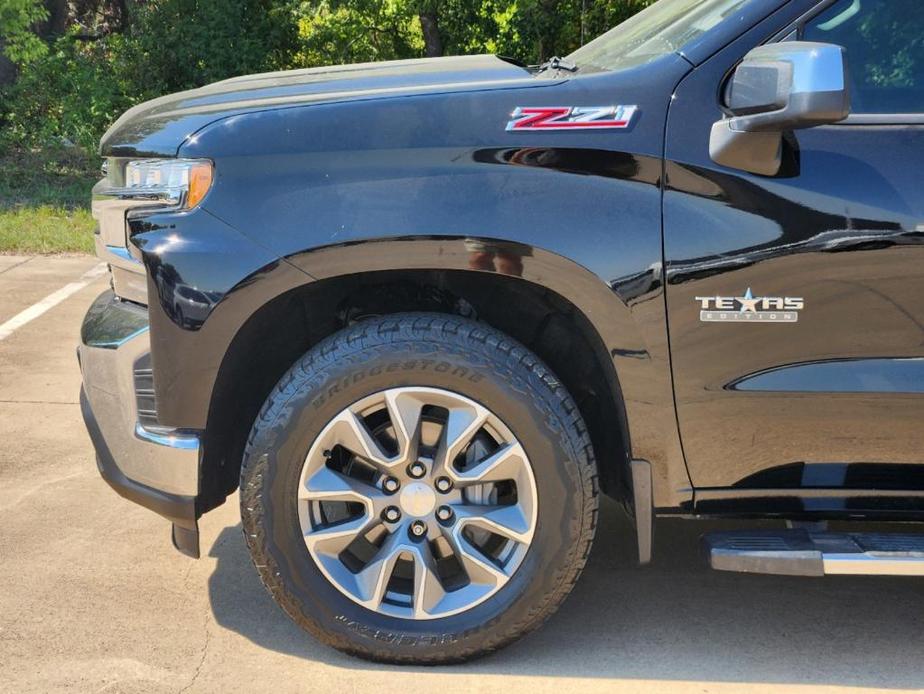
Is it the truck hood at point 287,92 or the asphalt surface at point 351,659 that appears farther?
the asphalt surface at point 351,659

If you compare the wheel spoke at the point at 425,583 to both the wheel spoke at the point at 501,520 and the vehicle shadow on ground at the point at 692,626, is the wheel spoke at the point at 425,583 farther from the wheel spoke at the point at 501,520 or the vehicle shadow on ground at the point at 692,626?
the vehicle shadow on ground at the point at 692,626

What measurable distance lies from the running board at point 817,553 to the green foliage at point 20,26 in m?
10.0

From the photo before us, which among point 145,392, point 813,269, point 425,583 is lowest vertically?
point 425,583

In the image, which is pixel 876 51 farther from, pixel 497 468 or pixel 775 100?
pixel 497 468

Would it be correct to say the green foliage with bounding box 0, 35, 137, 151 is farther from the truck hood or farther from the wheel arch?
the wheel arch

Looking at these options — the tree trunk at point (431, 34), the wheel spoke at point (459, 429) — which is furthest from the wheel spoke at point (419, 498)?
the tree trunk at point (431, 34)

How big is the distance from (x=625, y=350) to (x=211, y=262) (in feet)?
3.47

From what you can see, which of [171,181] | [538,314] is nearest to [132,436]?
[171,181]

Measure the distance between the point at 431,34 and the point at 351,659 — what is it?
10.5 meters

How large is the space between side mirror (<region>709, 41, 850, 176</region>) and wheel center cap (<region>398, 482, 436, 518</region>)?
113 centimetres

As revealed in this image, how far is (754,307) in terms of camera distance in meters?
2.79

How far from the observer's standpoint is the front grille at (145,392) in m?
3.02

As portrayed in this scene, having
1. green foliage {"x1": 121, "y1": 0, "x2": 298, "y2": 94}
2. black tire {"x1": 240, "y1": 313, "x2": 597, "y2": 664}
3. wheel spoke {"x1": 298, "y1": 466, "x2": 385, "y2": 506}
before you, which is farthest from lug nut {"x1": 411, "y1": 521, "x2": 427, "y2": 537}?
green foliage {"x1": 121, "y1": 0, "x2": 298, "y2": 94}

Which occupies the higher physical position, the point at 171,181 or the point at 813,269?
the point at 171,181
